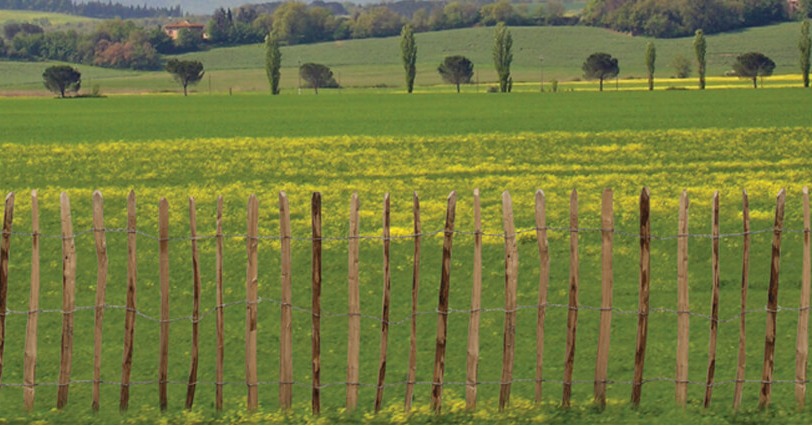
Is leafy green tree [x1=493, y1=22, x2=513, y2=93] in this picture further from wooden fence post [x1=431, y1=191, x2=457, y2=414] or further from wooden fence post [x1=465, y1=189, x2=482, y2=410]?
wooden fence post [x1=465, y1=189, x2=482, y2=410]

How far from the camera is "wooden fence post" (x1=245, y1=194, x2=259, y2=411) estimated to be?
13.6 m

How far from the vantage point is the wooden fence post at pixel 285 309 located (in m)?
13.5

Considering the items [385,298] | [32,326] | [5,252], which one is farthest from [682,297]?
[5,252]

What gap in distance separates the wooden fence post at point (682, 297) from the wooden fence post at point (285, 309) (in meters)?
4.02

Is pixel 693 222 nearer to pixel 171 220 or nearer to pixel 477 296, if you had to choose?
pixel 171 220

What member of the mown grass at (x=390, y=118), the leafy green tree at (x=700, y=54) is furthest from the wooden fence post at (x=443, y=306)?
the leafy green tree at (x=700, y=54)

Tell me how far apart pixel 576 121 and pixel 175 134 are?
21556 mm

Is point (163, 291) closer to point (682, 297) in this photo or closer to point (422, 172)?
point (682, 297)

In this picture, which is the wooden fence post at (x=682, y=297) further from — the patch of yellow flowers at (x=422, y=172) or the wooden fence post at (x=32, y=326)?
the patch of yellow flowers at (x=422, y=172)

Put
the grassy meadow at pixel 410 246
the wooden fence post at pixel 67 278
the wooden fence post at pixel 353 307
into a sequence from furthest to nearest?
the grassy meadow at pixel 410 246, the wooden fence post at pixel 67 278, the wooden fence post at pixel 353 307

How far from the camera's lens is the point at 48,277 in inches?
949

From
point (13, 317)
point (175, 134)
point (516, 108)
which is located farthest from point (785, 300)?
point (516, 108)

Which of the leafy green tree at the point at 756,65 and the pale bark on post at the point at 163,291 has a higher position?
the leafy green tree at the point at 756,65

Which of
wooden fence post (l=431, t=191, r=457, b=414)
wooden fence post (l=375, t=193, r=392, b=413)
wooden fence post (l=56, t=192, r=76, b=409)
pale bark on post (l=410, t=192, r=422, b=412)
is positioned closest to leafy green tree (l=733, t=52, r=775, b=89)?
wooden fence post (l=431, t=191, r=457, b=414)
